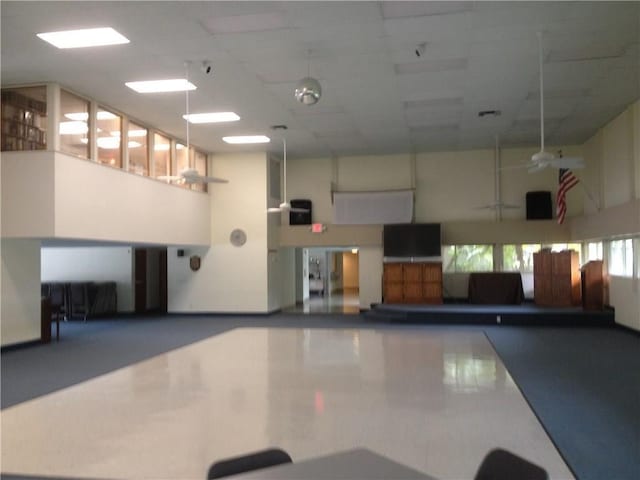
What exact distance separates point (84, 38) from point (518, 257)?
1191 cm

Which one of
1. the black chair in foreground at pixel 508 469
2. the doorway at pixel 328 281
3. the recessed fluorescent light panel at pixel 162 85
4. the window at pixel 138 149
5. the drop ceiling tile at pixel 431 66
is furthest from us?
the doorway at pixel 328 281

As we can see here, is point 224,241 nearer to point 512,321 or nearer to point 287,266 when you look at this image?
point 287,266

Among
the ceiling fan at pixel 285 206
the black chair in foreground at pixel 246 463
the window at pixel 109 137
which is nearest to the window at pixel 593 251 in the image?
the ceiling fan at pixel 285 206

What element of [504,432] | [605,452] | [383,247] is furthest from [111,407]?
[383,247]

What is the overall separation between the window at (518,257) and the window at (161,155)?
920 cm

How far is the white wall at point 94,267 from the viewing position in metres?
15.5

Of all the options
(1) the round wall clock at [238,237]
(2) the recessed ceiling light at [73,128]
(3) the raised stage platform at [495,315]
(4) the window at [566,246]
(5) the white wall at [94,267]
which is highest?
(2) the recessed ceiling light at [73,128]

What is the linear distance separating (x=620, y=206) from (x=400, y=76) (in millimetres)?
5386

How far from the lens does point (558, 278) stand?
12.7m

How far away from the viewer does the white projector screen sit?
48.6 ft

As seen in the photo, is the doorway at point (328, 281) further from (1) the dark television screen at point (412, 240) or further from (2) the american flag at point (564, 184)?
(2) the american flag at point (564, 184)

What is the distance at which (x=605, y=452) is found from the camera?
4.17 meters

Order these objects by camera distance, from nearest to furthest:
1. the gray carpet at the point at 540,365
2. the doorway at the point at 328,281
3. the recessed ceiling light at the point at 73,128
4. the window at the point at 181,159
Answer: the gray carpet at the point at 540,365, the recessed ceiling light at the point at 73,128, the window at the point at 181,159, the doorway at the point at 328,281

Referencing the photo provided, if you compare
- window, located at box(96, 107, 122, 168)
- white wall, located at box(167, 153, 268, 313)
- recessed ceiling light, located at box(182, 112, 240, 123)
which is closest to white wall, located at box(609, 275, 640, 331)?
white wall, located at box(167, 153, 268, 313)
